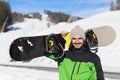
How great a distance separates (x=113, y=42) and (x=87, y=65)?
48.8 feet

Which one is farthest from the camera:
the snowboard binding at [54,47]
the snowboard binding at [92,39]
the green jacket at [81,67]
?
the snowboard binding at [92,39]

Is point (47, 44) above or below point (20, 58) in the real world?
above

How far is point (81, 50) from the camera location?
450cm

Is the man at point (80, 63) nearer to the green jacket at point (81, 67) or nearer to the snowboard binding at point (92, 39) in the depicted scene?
the green jacket at point (81, 67)

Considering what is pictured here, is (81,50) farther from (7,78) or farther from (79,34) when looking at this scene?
(7,78)

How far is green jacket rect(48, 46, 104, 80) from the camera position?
4453 millimetres

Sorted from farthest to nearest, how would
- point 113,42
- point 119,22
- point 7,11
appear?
point 7,11 < point 119,22 < point 113,42

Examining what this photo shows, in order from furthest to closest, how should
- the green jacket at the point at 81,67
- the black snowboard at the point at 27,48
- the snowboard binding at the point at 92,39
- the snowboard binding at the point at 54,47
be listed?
the black snowboard at the point at 27,48
the snowboard binding at the point at 92,39
the snowboard binding at the point at 54,47
the green jacket at the point at 81,67

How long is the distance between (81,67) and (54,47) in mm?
452

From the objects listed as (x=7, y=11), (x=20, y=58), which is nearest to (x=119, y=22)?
(x=20, y=58)

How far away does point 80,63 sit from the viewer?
14.8ft

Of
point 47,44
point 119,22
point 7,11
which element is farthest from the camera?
point 7,11

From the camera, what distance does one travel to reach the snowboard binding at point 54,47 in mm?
4703

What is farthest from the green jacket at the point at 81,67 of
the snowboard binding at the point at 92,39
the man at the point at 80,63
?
the snowboard binding at the point at 92,39
